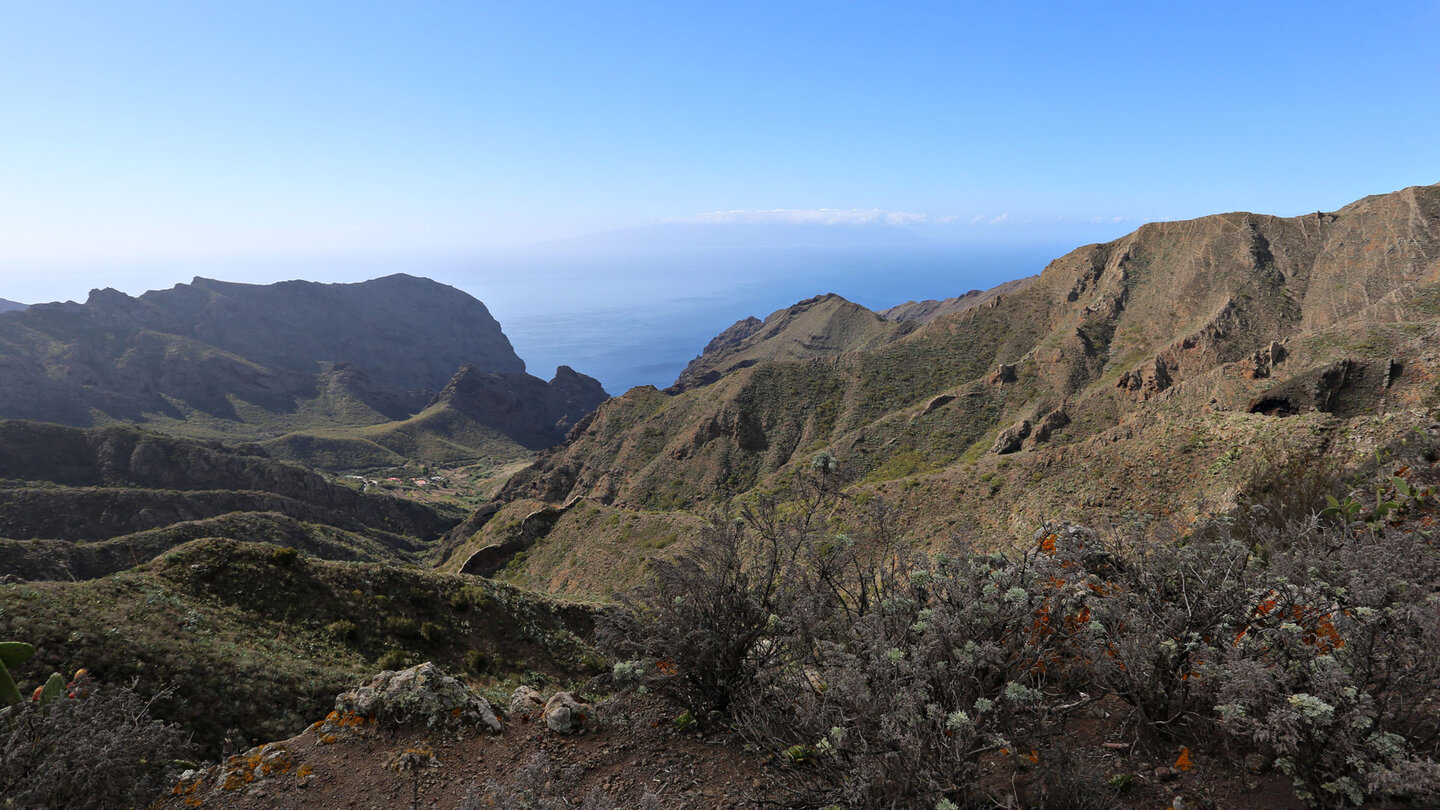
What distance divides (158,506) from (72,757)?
70032 mm

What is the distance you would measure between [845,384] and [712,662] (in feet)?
189

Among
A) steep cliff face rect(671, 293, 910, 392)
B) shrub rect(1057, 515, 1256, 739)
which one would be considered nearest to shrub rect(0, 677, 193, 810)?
shrub rect(1057, 515, 1256, 739)

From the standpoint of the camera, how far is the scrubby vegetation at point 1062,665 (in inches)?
150

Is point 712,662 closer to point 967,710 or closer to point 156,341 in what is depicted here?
point 967,710

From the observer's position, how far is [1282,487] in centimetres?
1103

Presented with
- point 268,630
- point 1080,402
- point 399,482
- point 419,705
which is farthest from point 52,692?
point 399,482

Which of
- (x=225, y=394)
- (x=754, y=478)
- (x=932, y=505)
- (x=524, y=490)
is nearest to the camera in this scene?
(x=932, y=505)

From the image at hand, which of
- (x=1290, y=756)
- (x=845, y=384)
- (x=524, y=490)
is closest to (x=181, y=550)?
(x=1290, y=756)

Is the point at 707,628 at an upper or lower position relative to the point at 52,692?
lower

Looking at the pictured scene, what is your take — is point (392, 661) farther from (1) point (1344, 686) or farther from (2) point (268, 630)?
(1) point (1344, 686)

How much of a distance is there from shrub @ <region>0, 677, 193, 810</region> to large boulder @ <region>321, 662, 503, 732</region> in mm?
1900

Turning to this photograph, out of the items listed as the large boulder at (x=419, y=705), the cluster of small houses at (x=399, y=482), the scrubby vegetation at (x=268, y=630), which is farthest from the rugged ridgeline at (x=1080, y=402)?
the cluster of small houses at (x=399, y=482)

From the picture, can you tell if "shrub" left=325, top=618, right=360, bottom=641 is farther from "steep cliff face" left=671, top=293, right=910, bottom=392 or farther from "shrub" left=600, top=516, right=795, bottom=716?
"steep cliff face" left=671, top=293, right=910, bottom=392

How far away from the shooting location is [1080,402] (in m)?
42.2
